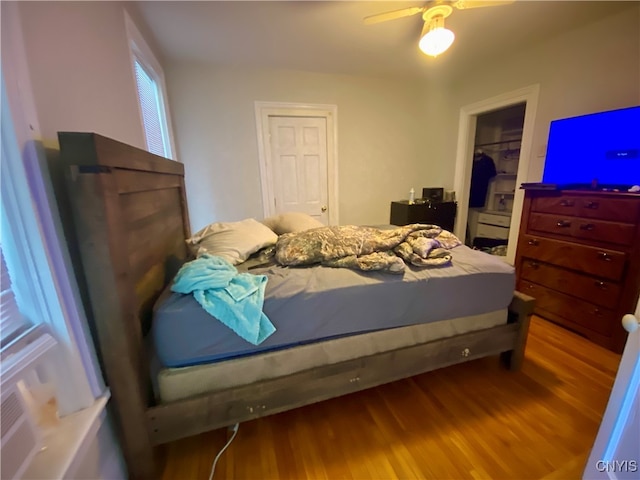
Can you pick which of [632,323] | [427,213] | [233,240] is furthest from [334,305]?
[427,213]

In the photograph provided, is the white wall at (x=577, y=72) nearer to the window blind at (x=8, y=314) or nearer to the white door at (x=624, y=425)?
the white door at (x=624, y=425)

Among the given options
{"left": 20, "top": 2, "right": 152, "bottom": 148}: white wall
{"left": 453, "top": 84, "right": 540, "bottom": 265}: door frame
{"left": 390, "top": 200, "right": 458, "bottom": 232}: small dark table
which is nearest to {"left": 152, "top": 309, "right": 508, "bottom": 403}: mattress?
{"left": 20, "top": 2, "right": 152, "bottom": 148}: white wall

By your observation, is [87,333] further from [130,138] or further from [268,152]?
[268,152]

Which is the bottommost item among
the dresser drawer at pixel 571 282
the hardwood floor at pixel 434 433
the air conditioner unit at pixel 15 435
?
the hardwood floor at pixel 434 433

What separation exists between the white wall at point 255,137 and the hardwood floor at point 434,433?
2461 mm

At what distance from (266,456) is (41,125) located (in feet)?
4.96

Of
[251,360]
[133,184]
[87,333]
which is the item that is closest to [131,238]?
[133,184]

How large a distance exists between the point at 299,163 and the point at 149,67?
1.73m

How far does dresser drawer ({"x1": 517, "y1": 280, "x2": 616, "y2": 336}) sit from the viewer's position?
1796 mm

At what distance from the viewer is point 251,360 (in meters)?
1.11

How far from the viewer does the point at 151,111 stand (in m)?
2.31

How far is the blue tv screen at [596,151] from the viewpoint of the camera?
68.3 inches

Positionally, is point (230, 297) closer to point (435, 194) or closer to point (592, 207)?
point (592, 207)

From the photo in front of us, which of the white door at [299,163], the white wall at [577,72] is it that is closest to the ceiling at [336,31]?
the white wall at [577,72]
